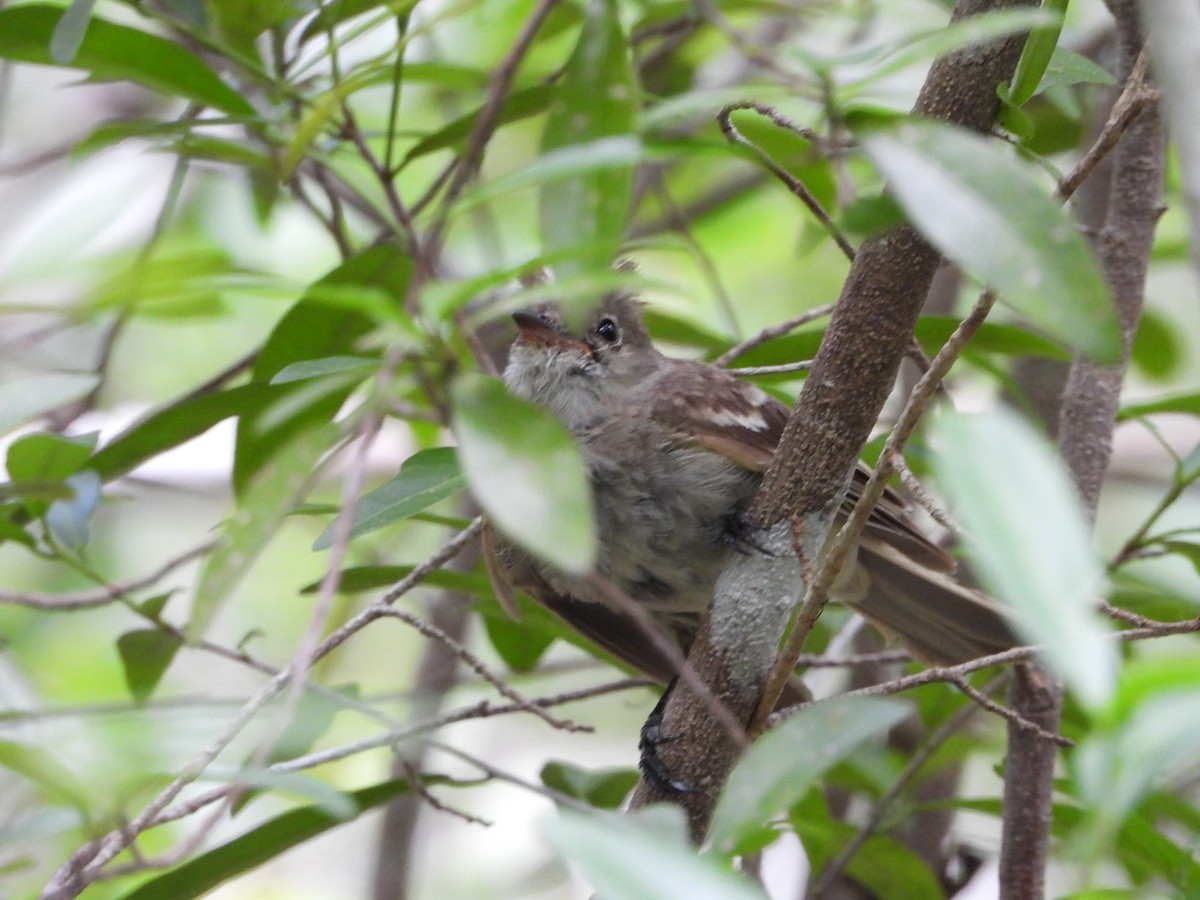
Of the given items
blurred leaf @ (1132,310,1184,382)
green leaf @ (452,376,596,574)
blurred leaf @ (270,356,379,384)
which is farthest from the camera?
blurred leaf @ (1132,310,1184,382)

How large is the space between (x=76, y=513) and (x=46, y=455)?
0.13 m

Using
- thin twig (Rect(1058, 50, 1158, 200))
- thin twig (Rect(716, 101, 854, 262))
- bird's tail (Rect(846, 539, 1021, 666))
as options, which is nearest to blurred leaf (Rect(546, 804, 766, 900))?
thin twig (Rect(716, 101, 854, 262))

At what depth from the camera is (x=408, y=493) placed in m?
2.12

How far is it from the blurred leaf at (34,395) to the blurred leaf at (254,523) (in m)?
1.17

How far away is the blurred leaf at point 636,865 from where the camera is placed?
107 centimetres

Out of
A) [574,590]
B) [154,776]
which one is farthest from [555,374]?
[154,776]

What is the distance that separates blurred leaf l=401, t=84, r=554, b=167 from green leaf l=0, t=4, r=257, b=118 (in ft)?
1.50

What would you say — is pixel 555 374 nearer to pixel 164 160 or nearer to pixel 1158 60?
pixel 1158 60

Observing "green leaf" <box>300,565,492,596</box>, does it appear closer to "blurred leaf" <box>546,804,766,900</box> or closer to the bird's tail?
the bird's tail

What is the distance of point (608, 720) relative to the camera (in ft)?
20.9

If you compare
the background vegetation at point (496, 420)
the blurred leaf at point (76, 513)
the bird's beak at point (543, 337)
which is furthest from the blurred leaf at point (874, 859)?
the blurred leaf at point (76, 513)

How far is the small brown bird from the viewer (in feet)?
9.73

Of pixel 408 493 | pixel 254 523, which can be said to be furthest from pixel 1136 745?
pixel 408 493

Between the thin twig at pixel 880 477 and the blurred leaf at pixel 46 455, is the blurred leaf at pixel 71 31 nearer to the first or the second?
the blurred leaf at pixel 46 455
